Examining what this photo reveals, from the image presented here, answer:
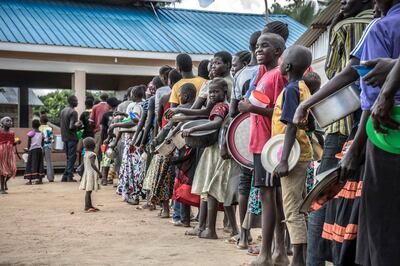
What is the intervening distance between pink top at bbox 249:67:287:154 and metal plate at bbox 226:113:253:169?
1.45 feet

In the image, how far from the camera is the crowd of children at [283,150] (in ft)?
9.47

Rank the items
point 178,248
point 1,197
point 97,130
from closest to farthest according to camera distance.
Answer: point 178,248
point 1,197
point 97,130

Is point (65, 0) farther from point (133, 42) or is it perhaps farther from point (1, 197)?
point (1, 197)

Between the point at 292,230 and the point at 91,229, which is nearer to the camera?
the point at 292,230

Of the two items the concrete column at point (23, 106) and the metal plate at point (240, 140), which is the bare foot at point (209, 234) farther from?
the concrete column at point (23, 106)

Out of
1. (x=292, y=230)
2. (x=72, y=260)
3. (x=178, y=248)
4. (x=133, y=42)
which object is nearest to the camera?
(x=292, y=230)

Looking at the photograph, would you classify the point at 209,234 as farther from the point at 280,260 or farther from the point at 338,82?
the point at 338,82

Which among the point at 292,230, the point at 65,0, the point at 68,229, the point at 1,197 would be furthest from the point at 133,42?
the point at 292,230

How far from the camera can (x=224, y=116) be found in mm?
6355

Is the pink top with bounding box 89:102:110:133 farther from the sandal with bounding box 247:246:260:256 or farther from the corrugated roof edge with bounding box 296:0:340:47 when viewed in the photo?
the sandal with bounding box 247:246:260:256

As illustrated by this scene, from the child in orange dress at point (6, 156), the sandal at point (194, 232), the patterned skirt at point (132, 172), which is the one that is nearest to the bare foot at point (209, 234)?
the sandal at point (194, 232)

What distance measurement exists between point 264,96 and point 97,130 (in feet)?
33.0

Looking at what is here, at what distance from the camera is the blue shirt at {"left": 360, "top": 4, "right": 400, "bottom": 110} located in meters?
2.91

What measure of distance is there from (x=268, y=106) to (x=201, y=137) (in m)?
1.57
